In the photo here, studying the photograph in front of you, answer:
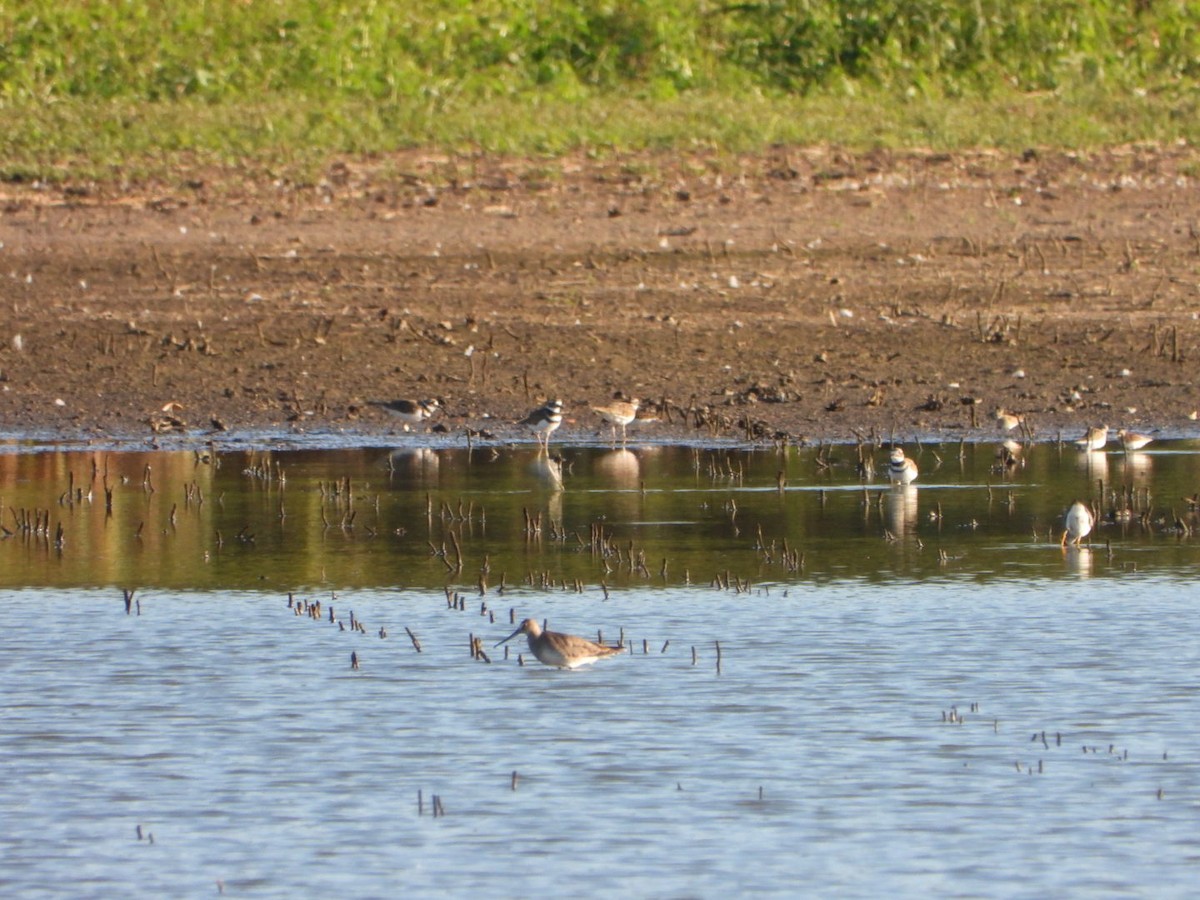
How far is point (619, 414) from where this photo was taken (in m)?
12.7

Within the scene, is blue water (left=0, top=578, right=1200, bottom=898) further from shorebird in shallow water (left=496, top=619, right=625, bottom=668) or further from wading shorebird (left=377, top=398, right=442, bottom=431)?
wading shorebird (left=377, top=398, right=442, bottom=431)

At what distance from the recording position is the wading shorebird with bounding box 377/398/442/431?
13062mm

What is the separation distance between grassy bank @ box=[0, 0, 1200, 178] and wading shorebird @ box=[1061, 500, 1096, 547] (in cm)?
922

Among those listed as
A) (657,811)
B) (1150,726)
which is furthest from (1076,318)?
(657,811)

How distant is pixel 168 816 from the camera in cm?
648

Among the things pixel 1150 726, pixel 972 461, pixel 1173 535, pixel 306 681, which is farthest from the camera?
pixel 972 461

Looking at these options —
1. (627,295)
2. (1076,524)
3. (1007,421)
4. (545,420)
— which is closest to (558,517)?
(545,420)

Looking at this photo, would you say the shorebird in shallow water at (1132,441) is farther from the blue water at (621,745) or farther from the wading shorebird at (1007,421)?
the blue water at (621,745)

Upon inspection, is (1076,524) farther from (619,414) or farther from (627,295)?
(627,295)

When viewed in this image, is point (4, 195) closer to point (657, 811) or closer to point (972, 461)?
point (972, 461)

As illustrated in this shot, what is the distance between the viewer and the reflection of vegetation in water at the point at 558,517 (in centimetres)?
979

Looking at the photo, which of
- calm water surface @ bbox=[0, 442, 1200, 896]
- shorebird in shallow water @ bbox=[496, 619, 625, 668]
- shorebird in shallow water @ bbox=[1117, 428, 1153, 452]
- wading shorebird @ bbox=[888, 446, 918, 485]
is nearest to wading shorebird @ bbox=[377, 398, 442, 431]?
calm water surface @ bbox=[0, 442, 1200, 896]

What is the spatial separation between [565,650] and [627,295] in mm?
8106

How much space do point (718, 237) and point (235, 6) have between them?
648cm
